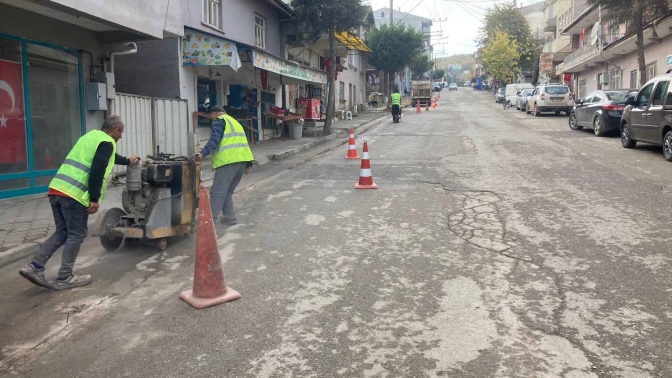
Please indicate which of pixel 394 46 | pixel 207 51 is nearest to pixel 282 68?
pixel 207 51

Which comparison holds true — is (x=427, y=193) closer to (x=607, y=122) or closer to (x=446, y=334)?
(x=446, y=334)

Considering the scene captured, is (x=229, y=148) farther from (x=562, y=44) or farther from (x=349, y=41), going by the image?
(x=562, y=44)

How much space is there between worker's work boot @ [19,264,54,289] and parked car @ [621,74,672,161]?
11.5 metres

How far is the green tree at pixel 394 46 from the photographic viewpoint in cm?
4269

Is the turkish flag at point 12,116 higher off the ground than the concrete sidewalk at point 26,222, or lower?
higher

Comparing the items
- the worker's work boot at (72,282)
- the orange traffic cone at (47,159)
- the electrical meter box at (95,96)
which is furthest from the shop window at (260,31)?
the worker's work boot at (72,282)

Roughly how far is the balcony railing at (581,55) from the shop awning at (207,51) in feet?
88.0

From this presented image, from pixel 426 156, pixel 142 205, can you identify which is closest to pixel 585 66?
pixel 426 156

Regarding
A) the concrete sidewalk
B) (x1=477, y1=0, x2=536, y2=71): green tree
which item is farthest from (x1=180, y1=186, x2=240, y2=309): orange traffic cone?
(x1=477, y1=0, x2=536, y2=71): green tree

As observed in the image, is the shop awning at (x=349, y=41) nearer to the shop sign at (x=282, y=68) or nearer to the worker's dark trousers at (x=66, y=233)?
the shop sign at (x=282, y=68)

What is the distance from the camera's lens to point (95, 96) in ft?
33.5

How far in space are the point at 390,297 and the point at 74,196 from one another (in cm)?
290

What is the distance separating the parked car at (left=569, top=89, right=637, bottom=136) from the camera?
16359 mm

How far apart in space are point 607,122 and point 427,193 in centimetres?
1046
